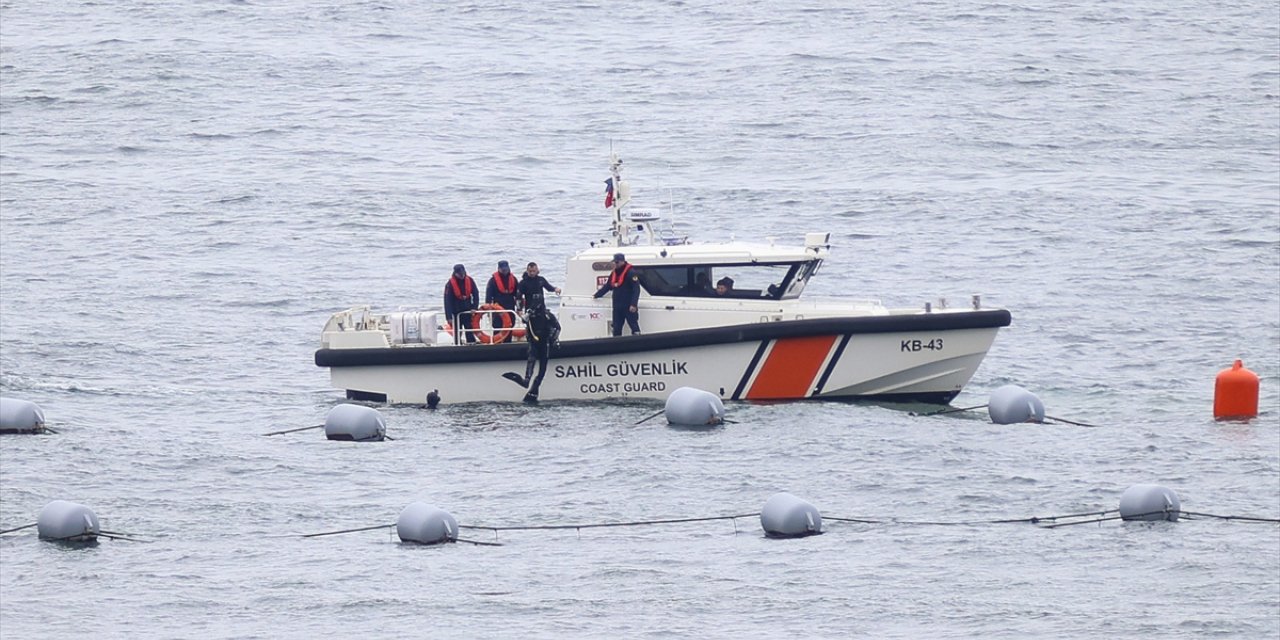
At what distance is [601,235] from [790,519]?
14.9m

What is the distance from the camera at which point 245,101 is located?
41.8 metres

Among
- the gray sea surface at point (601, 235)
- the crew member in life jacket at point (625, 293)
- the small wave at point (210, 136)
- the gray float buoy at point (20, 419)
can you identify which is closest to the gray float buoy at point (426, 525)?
the gray sea surface at point (601, 235)

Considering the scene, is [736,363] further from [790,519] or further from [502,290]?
[790,519]

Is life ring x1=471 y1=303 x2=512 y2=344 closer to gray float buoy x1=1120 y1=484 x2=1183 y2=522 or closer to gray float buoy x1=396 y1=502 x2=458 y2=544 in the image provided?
gray float buoy x1=396 y1=502 x2=458 y2=544

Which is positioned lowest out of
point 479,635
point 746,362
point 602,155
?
point 479,635

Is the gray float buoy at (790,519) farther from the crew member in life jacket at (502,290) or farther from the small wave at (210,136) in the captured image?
the small wave at (210,136)

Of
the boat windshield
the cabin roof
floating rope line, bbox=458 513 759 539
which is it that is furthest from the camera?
the boat windshield

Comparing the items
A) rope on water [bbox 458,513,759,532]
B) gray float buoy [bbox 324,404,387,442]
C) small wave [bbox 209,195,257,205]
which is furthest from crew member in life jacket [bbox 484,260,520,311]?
small wave [bbox 209,195,257,205]

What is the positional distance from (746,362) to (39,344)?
390 inches

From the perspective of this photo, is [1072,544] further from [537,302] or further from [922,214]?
[922,214]

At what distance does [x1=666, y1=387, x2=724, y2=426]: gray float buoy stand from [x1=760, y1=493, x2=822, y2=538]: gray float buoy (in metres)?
3.37

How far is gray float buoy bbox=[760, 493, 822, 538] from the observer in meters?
16.5

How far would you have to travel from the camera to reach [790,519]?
1647 centimetres

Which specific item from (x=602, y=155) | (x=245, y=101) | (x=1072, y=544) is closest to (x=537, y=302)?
(x=1072, y=544)
